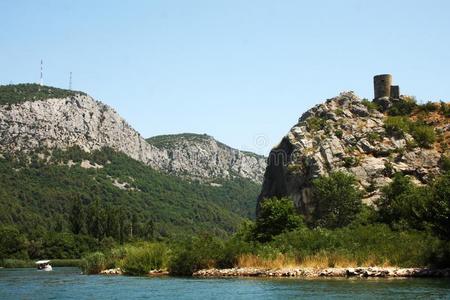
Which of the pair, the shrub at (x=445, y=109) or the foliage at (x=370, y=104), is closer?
the shrub at (x=445, y=109)

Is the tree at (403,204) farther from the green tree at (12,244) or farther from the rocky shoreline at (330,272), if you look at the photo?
the green tree at (12,244)

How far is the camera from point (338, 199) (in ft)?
259

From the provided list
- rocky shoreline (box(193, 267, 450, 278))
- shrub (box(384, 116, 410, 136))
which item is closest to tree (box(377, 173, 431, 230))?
rocky shoreline (box(193, 267, 450, 278))

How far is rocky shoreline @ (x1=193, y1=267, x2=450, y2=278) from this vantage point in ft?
152

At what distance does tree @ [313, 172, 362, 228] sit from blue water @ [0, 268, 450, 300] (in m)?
31.6

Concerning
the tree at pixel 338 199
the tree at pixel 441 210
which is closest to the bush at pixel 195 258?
the tree at pixel 441 210

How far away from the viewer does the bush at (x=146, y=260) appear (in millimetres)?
63719

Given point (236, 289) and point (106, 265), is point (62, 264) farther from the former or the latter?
point (236, 289)

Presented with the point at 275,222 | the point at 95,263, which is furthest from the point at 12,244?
the point at 275,222

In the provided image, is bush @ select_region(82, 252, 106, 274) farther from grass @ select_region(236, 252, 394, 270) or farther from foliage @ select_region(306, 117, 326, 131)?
foliage @ select_region(306, 117, 326, 131)

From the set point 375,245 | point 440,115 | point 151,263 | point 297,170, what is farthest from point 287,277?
point 440,115

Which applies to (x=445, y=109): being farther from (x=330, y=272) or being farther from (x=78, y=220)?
(x=78, y=220)

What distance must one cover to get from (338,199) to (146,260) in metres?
26.5

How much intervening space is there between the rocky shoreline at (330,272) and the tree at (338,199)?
26254 mm
